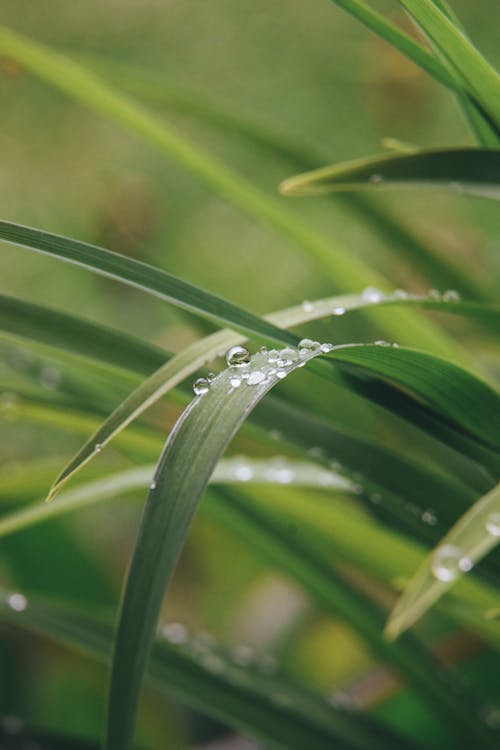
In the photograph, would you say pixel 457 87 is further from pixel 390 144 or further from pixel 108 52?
pixel 108 52

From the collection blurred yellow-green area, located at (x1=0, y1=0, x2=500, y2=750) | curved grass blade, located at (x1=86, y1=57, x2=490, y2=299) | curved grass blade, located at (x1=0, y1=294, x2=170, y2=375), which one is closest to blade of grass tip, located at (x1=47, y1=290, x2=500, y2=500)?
curved grass blade, located at (x1=0, y1=294, x2=170, y2=375)

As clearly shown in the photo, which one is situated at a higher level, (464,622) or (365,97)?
(365,97)

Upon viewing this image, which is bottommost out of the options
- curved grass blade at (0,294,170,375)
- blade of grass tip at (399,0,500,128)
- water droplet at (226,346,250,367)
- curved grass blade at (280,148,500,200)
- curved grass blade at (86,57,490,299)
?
water droplet at (226,346,250,367)

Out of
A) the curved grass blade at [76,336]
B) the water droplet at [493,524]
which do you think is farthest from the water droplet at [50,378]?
the water droplet at [493,524]

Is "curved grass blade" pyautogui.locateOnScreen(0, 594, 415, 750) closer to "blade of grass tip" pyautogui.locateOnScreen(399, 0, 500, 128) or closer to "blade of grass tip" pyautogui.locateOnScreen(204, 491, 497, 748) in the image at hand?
"blade of grass tip" pyautogui.locateOnScreen(204, 491, 497, 748)

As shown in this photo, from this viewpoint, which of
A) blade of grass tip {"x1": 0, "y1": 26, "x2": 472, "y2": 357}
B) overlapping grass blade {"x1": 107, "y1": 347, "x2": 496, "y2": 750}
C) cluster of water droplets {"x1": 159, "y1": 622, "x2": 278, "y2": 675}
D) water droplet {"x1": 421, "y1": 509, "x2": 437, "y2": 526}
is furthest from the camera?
blade of grass tip {"x1": 0, "y1": 26, "x2": 472, "y2": 357}

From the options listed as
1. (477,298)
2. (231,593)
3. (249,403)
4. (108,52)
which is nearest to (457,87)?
(249,403)

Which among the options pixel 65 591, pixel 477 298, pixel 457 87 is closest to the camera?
pixel 457 87

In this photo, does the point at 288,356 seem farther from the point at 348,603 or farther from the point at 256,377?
the point at 348,603
